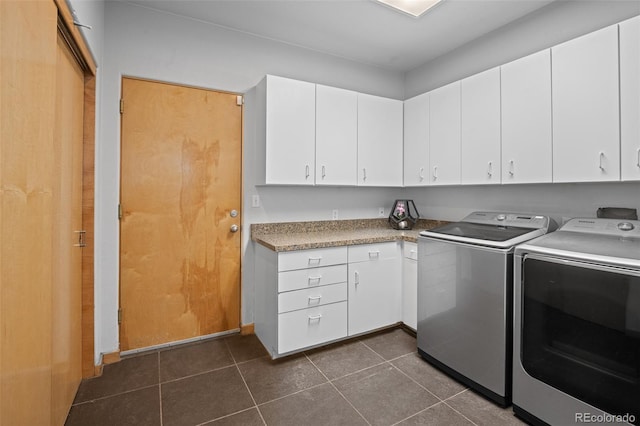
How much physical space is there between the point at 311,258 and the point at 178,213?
3.74 ft

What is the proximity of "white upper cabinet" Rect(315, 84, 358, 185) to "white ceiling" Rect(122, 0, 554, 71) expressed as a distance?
1.62 ft

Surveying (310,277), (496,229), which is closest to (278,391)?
(310,277)

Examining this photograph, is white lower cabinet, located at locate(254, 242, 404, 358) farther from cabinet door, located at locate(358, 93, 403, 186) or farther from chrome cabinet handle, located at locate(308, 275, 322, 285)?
cabinet door, located at locate(358, 93, 403, 186)

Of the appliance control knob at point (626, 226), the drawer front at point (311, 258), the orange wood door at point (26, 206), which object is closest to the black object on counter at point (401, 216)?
the drawer front at point (311, 258)

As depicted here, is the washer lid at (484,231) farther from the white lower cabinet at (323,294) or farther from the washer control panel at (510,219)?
the white lower cabinet at (323,294)

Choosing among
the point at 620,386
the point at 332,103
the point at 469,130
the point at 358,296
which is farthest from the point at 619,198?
the point at 332,103

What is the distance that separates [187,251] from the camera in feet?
8.45

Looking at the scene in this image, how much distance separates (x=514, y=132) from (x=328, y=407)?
7.32ft

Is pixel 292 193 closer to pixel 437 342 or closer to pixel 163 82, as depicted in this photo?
pixel 163 82

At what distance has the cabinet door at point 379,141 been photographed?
300 centimetres

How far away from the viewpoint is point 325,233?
9.64 feet

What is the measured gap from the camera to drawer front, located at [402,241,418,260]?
2.67 m

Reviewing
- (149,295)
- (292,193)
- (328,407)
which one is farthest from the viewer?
(292,193)

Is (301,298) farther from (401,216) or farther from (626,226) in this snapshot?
(626,226)
